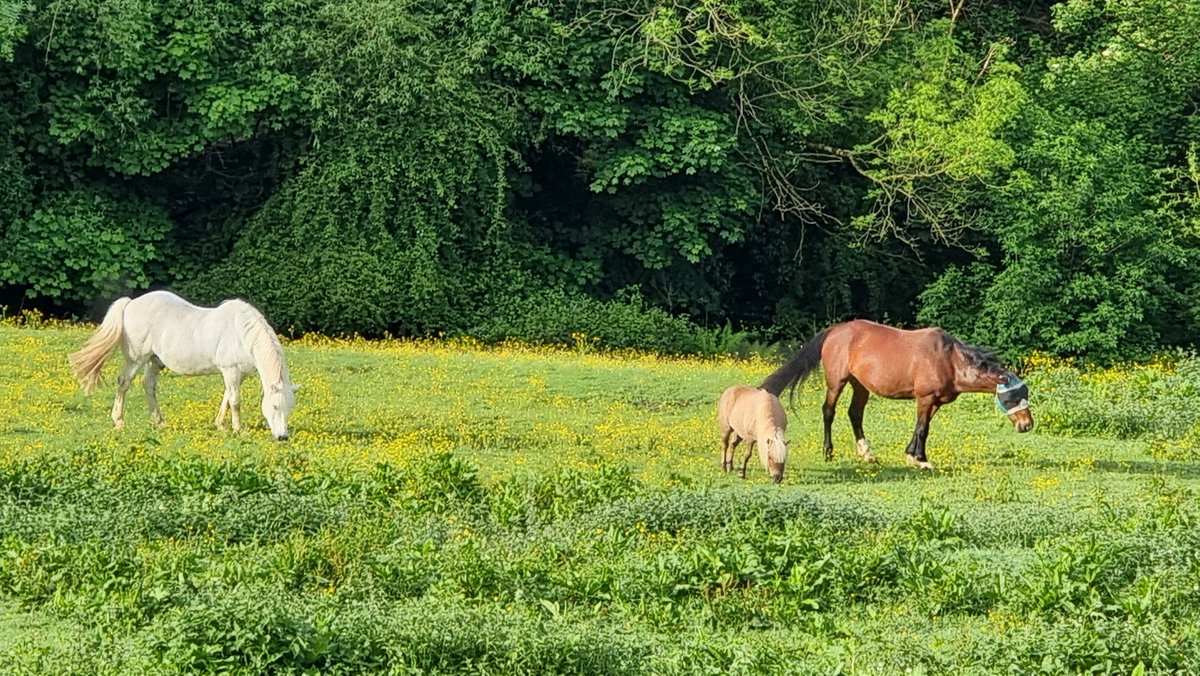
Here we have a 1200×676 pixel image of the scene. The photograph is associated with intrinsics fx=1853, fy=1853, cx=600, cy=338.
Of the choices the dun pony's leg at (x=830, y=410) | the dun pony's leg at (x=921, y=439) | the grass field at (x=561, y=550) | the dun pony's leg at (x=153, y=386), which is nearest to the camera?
the grass field at (x=561, y=550)

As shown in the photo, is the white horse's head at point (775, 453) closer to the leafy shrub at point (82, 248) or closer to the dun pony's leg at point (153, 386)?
the dun pony's leg at point (153, 386)

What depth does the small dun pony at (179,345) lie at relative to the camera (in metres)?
18.4

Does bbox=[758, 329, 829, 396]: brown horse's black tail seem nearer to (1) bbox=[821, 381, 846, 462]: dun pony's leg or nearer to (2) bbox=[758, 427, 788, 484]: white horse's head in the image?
(1) bbox=[821, 381, 846, 462]: dun pony's leg

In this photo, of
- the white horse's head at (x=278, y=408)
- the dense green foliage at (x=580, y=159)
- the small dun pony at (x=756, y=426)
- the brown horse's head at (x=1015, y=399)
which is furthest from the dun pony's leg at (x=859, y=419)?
the dense green foliage at (x=580, y=159)

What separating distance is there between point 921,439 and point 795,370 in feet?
4.50

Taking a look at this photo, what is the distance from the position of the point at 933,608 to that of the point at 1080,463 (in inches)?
306

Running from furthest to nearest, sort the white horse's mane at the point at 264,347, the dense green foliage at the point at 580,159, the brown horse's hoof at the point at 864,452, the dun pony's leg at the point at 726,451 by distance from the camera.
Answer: the dense green foliage at the point at 580,159 < the brown horse's hoof at the point at 864,452 < the white horse's mane at the point at 264,347 < the dun pony's leg at the point at 726,451

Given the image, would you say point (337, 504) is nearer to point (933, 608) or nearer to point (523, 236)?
point (933, 608)

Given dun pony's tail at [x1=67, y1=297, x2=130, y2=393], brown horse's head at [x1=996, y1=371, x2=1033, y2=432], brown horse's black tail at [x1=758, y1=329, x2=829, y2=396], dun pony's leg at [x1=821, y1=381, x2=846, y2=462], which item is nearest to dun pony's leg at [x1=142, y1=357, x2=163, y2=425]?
dun pony's tail at [x1=67, y1=297, x2=130, y2=393]

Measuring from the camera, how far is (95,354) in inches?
749

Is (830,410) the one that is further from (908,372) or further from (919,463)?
(919,463)

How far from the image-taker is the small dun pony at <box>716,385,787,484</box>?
1599cm

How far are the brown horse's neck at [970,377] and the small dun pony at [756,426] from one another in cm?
216

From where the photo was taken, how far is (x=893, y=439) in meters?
20.4
